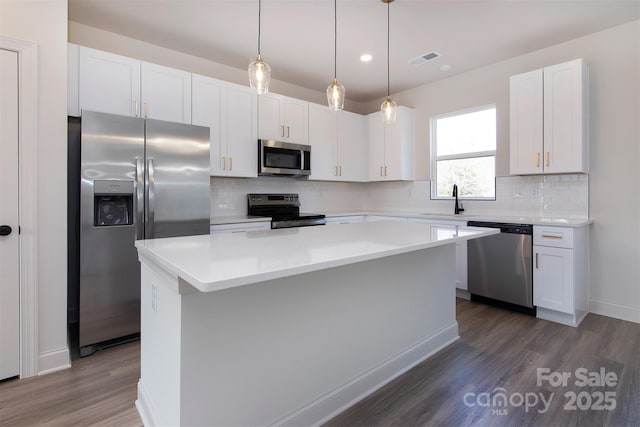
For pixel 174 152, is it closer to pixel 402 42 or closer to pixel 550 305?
pixel 402 42

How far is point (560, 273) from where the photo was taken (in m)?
2.92

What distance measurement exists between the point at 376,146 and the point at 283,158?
1636 mm

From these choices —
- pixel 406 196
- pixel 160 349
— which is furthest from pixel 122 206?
pixel 406 196

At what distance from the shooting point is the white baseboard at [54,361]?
84.1 inches

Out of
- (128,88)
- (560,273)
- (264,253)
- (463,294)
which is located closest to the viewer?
(264,253)

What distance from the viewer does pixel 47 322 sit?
2180mm

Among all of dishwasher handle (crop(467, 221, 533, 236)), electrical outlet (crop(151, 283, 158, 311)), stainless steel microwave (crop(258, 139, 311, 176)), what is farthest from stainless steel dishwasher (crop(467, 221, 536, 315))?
electrical outlet (crop(151, 283, 158, 311))

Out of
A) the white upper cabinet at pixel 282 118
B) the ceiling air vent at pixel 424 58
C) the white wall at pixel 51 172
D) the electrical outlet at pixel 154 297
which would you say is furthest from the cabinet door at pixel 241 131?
the electrical outlet at pixel 154 297

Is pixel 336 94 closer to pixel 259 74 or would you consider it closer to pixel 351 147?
pixel 259 74

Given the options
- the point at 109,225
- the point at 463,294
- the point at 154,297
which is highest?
the point at 109,225

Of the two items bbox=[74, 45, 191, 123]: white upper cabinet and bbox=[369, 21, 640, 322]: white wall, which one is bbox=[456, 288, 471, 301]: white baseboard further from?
bbox=[74, 45, 191, 123]: white upper cabinet

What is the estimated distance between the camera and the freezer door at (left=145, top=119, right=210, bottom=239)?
8.55 feet

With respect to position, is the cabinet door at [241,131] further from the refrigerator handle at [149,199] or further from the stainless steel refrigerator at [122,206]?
the refrigerator handle at [149,199]

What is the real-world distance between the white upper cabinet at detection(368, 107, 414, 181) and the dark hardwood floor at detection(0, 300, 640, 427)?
8.37 feet
